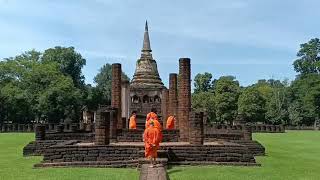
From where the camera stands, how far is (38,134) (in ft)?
69.0

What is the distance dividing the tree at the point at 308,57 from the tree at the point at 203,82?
1725 centimetres

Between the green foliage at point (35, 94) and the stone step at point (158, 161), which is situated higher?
the green foliage at point (35, 94)

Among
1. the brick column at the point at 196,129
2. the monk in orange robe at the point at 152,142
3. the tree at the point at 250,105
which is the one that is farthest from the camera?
the tree at the point at 250,105

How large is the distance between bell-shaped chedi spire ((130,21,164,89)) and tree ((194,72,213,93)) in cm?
2401

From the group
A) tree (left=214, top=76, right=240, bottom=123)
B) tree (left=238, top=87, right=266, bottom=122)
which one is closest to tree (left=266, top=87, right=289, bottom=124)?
tree (left=238, top=87, right=266, bottom=122)

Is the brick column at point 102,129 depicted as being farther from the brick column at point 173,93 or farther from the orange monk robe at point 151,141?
the brick column at point 173,93

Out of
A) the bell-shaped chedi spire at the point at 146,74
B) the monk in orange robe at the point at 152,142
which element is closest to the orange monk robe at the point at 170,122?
the monk in orange robe at the point at 152,142

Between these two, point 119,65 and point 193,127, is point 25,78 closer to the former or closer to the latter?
point 119,65

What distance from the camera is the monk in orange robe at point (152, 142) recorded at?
13.2 meters

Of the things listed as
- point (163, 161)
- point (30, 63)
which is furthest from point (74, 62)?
point (163, 161)

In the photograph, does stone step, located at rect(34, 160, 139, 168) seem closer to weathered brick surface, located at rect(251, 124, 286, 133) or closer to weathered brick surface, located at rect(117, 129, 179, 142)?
weathered brick surface, located at rect(117, 129, 179, 142)

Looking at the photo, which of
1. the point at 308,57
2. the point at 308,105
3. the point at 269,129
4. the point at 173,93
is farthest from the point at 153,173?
the point at 308,57

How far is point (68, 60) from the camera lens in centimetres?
7181

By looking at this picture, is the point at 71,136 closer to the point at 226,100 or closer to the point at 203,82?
the point at 226,100
